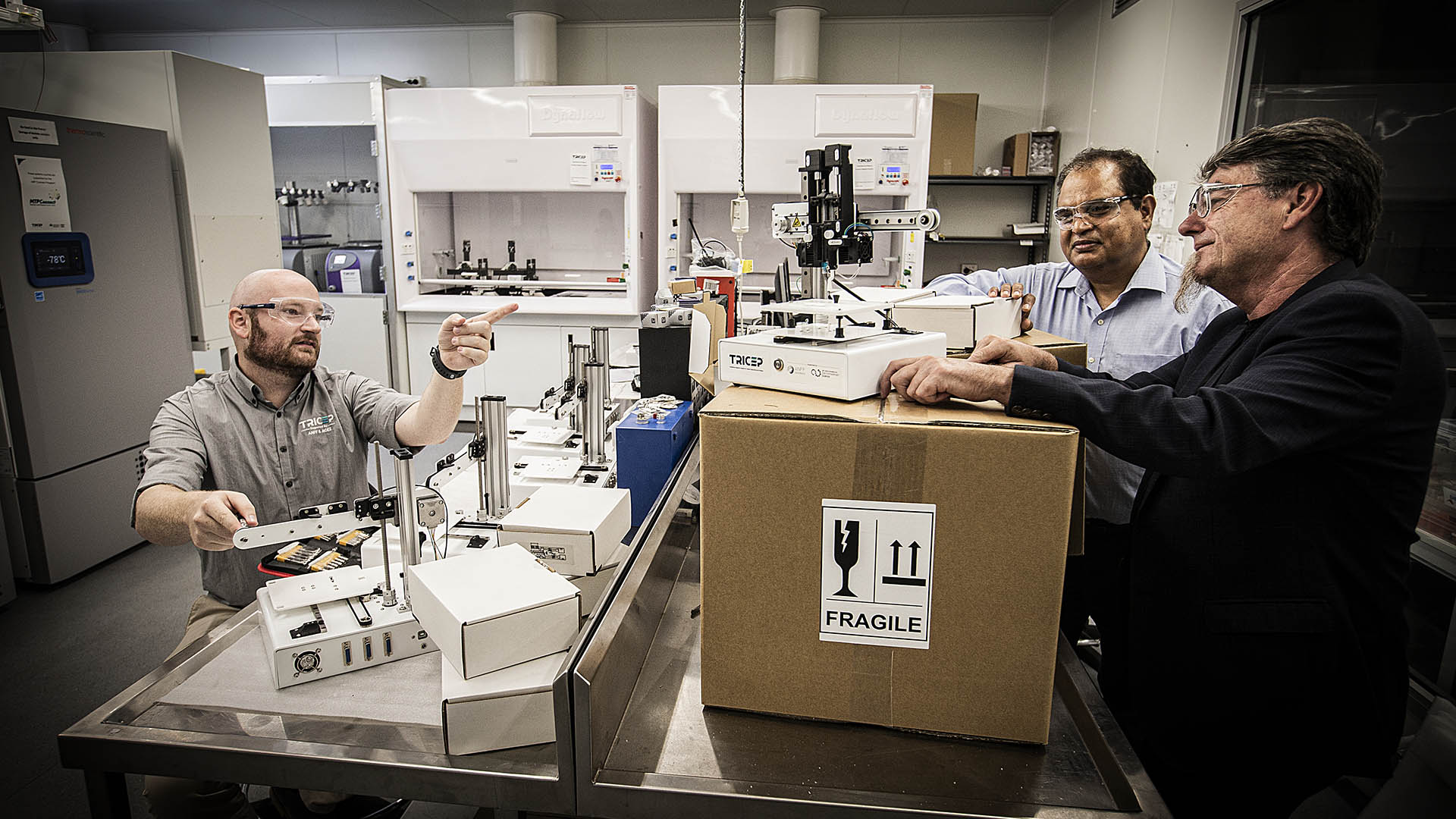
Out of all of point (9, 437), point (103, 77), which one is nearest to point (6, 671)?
point (9, 437)

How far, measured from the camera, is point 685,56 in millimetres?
5719

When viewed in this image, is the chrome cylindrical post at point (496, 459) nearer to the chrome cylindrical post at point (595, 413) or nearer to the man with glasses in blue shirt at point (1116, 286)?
the chrome cylindrical post at point (595, 413)

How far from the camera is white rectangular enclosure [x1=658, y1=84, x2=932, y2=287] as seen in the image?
4.73 metres

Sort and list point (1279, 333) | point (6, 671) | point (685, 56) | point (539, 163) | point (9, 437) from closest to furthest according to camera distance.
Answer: point (1279, 333)
point (6, 671)
point (9, 437)
point (539, 163)
point (685, 56)

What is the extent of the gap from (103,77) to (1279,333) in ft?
15.7

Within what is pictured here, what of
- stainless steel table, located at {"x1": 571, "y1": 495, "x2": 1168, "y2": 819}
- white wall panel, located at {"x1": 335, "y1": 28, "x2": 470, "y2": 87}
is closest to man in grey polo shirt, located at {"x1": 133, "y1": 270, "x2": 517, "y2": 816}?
stainless steel table, located at {"x1": 571, "y1": 495, "x2": 1168, "y2": 819}

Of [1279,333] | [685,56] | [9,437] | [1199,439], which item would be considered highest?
[685,56]

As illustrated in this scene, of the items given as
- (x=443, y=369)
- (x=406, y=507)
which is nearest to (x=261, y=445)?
(x=443, y=369)

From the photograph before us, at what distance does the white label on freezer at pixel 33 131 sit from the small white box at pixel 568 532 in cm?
292

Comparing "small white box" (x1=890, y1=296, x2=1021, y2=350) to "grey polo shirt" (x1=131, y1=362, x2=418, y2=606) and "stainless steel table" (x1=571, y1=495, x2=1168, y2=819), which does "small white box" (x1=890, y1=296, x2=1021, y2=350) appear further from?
"grey polo shirt" (x1=131, y1=362, x2=418, y2=606)

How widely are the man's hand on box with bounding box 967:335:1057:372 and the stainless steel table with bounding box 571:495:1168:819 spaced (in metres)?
0.46

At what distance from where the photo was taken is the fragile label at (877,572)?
85cm

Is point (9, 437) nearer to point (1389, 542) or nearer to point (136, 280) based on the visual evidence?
point (136, 280)

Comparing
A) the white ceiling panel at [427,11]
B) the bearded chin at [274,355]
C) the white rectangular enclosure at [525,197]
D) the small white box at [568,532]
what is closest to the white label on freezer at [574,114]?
the white rectangular enclosure at [525,197]
